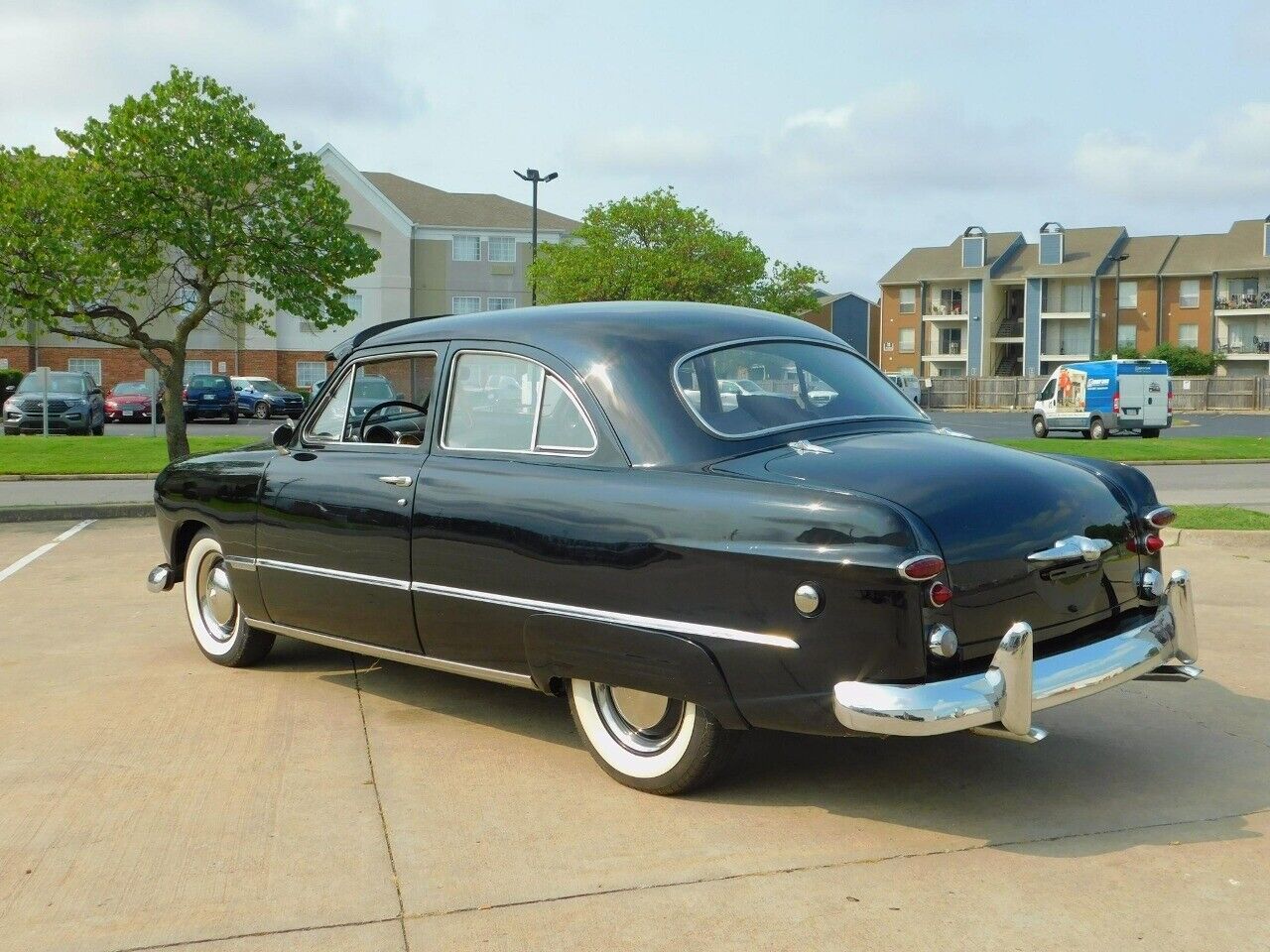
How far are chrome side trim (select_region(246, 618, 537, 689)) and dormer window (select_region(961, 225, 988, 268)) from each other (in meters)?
79.7

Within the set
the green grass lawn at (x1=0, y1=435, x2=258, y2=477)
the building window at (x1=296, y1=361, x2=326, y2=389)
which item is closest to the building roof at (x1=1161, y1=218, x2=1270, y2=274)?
the building window at (x1=296, y1=361, x2=326, y2=389)

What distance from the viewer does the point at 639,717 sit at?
15.4ft

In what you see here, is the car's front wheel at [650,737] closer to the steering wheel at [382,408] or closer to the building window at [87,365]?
the steering wheel at [382,408]

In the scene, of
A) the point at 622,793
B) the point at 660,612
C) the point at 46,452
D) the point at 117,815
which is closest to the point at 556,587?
the point at 660,612

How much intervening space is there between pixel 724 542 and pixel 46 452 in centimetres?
2016

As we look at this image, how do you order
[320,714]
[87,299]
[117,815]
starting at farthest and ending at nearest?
[87,299]
[320,714]
[117,815]

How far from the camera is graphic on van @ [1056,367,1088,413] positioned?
116ft

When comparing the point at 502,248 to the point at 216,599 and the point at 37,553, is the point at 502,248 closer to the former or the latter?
the point at 37,553

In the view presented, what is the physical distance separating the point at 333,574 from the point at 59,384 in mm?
30228

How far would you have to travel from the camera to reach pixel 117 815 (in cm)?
451

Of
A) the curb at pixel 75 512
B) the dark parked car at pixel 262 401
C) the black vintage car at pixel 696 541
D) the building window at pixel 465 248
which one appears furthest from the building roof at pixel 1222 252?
the black vintage car at pixel 696 541

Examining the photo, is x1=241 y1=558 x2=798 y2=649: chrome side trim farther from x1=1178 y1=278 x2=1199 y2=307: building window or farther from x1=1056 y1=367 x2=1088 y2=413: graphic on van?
x1=1178 y1=278 x2=1199 y2=307: building window

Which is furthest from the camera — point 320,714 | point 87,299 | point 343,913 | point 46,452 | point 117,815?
point 46,452

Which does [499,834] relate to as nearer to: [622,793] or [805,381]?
[622,793]
